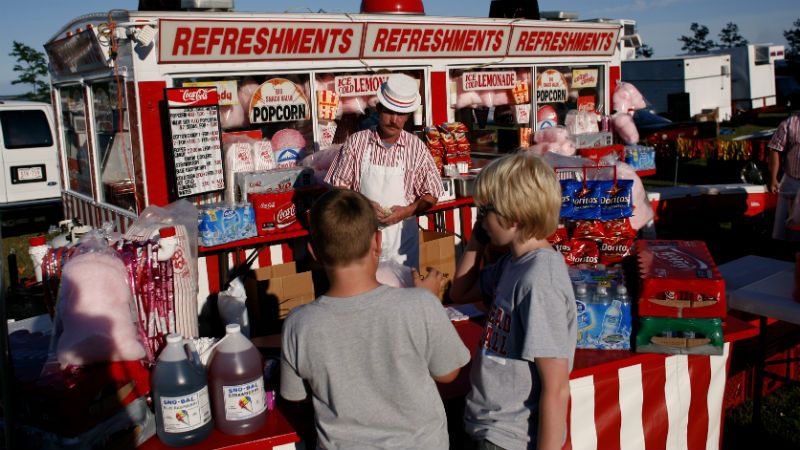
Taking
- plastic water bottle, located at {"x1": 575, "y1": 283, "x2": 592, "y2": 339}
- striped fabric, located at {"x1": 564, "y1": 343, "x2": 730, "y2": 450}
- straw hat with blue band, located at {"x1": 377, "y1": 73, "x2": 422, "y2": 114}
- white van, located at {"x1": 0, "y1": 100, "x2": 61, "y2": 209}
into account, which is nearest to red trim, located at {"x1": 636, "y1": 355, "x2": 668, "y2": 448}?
striped fabric, located at {"x1": 564, "y1": 343, "x2": 730, "y2": 450}

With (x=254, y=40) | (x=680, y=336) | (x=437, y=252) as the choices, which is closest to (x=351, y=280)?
(x=680, y=336)

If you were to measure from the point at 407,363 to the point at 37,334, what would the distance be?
2.28m

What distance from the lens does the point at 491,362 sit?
2.51 meters

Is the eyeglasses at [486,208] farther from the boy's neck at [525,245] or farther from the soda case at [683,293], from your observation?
the soda case at [683,293]

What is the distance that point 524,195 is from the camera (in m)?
2.43

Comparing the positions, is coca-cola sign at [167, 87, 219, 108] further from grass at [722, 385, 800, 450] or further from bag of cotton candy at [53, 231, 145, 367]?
grass at [722, 385, 800, 450]

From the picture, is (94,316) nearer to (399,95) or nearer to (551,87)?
(399,95)

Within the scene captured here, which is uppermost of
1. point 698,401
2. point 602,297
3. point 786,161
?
point 786,161

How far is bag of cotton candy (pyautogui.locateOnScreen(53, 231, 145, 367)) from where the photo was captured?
2.59 metres

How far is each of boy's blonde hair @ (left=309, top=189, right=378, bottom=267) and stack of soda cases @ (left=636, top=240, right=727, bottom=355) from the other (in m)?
1.60

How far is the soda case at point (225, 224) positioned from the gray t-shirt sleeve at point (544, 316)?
12.0 feet

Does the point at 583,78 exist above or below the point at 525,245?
above

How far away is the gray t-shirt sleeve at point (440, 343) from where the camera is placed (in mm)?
2277

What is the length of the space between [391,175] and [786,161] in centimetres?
464
